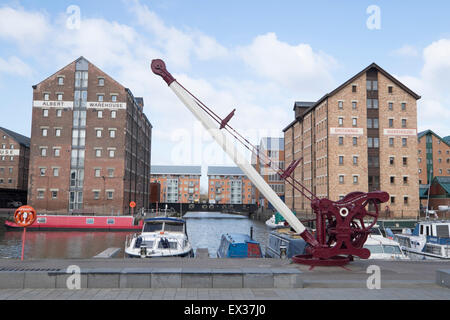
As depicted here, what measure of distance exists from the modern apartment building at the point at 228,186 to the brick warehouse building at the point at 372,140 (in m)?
115

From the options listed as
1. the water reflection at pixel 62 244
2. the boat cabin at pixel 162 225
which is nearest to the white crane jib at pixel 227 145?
the boat cabin at pixel 162 225

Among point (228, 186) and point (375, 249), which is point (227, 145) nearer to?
point (375, 249)

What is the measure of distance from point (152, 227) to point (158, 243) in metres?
3.98

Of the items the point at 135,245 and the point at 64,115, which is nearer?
the point at 135,245

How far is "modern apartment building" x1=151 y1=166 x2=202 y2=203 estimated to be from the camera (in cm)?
17862

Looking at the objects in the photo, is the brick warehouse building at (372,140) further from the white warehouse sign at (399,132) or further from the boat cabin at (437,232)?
the boat cabin at (437,232)

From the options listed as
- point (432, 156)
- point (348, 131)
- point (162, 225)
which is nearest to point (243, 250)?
point (162, 225)

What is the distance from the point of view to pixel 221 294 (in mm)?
11078

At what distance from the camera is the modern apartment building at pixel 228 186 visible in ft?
591
